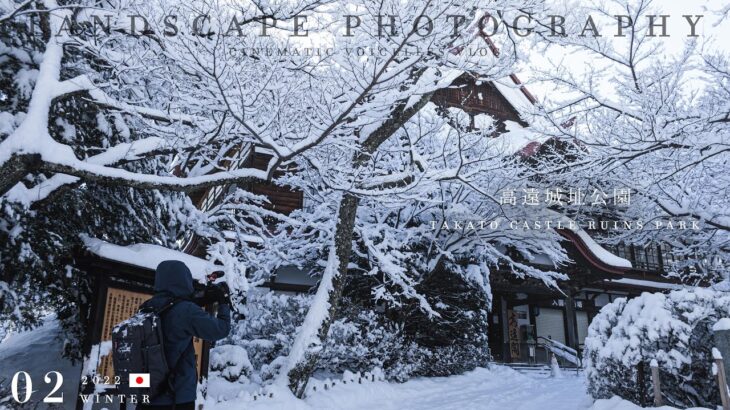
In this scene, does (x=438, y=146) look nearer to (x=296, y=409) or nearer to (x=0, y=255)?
(x=296, y=409)

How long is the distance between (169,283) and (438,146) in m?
11.8

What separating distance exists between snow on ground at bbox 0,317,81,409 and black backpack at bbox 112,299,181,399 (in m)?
6.28

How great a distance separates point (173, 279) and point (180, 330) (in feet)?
1.22

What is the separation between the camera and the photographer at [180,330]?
334 cm

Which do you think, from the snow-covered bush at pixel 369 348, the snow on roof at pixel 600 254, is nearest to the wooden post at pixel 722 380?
the snow-covered bush at pixel 369 348

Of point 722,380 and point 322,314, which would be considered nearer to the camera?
point 722,380

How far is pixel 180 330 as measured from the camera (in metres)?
3.38

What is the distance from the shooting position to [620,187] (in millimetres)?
11656

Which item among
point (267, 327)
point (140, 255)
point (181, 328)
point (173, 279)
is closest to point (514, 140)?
point (267, 327)

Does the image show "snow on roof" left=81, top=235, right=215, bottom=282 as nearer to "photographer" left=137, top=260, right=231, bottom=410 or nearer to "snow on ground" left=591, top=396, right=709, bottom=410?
"photographer" left=137, top=260, right=231, bottom=410

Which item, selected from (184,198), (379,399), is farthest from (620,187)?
(184,198)

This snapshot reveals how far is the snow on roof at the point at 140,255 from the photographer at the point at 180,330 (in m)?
2.16

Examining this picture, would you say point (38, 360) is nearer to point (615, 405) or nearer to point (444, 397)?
point (444, 397)

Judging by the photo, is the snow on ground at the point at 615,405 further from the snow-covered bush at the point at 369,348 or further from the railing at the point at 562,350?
the railing at the point at 562,350
